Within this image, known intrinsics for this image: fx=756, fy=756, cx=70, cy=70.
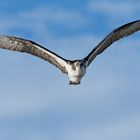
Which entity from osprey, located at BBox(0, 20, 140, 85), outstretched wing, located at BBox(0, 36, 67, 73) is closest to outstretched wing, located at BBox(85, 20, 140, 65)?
osprey, located at BBox(0, 20, 140, 85)

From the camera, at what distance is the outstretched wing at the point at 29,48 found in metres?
37.2

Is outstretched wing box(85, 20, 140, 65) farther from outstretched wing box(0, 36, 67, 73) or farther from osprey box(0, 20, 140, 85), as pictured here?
outstretched wing box(0, 36, 67, 73)

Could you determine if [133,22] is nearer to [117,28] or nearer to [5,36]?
[117,28]

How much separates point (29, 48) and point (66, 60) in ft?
9.04

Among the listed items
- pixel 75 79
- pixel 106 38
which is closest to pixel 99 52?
pixel 106 38

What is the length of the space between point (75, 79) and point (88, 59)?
193 centimetres

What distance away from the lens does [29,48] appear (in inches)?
1508

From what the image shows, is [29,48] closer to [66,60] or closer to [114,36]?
[66,60]

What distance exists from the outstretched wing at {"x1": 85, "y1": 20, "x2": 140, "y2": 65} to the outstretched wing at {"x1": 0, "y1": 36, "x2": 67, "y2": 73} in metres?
1.66

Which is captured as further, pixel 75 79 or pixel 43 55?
pixel 43 55

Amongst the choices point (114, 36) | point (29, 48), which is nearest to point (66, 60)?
point (29, 48)

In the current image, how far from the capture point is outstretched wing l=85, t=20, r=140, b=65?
37.3 meters

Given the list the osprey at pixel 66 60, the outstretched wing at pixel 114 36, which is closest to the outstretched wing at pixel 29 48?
the osprey at pixel 66 60

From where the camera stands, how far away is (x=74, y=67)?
116 feet
